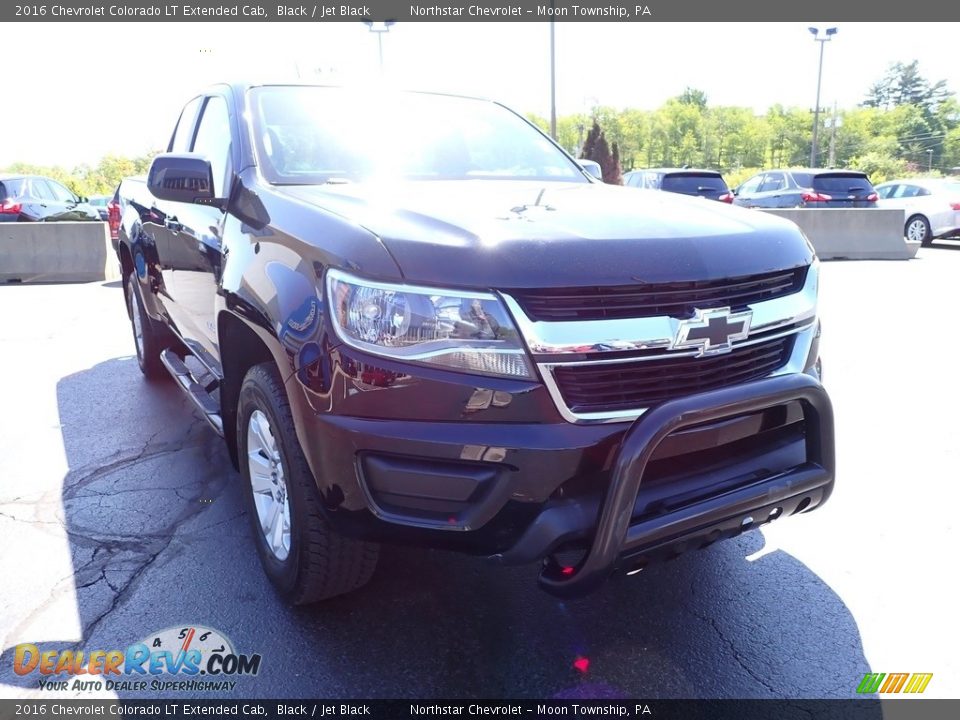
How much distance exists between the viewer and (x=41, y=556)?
10.2ft

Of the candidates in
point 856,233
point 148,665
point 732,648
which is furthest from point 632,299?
point 856,233

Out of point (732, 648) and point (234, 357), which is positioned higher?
point (234, 357)

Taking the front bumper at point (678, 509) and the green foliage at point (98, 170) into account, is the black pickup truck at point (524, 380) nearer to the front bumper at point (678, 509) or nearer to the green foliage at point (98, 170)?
the front bumper at point (678, 509)

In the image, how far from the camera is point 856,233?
555 inches

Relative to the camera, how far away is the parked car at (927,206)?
49.4 ft

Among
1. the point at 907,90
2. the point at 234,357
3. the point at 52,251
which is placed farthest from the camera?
the point at 907,90

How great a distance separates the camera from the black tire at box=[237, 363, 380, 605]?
7.66 feet

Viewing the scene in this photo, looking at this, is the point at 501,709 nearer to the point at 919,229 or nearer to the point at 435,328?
the point at 435,328

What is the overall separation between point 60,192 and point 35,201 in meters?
1.58

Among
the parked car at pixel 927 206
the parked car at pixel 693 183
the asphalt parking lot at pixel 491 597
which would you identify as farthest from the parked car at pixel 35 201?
the parked car at pixel 927 206

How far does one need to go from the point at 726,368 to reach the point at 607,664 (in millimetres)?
995

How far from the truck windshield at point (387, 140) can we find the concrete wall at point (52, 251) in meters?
9.97

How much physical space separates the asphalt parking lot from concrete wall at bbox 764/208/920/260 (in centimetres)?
1073

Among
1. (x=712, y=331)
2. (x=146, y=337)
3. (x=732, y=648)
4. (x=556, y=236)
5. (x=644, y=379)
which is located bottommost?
(x=732, y=648)
